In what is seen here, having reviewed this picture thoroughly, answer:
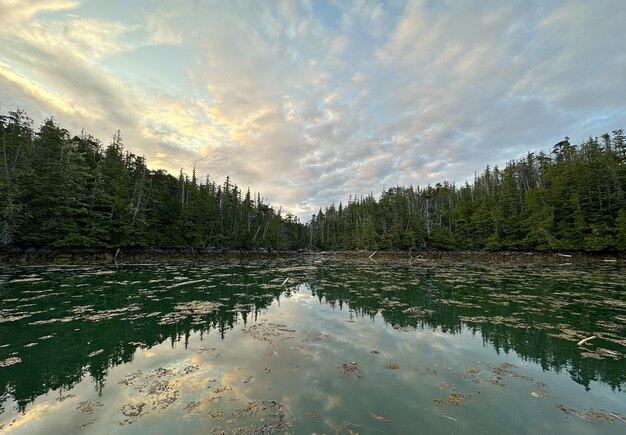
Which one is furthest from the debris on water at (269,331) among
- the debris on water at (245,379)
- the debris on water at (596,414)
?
the debris on water at (596,414)

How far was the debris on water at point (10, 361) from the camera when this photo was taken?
6438mm

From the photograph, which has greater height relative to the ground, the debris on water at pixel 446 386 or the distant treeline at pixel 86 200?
the distant treeline at pixel 86 200

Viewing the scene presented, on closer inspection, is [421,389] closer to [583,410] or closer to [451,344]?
[583,410]

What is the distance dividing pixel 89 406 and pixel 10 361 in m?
3.80

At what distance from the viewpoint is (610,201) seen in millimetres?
39906

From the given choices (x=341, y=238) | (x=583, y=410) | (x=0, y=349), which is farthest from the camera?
(x=341, y=238)

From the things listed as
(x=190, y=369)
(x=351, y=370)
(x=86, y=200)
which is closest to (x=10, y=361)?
(x=190, y=369)

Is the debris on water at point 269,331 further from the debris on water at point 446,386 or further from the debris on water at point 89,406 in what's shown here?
the debris on water at point 446,386

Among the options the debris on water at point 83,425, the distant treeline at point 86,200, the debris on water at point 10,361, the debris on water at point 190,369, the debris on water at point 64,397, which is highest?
the distant treeline at point 86,200

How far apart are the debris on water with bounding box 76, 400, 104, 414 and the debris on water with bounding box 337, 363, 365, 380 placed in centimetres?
497

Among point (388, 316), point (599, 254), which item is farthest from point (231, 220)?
point (599, 254)

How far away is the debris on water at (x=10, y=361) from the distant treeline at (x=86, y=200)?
27922 mm

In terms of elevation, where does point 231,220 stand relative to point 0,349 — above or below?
above

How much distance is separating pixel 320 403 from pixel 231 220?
6220 cm
